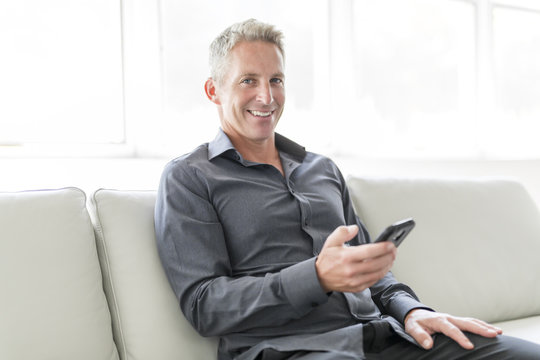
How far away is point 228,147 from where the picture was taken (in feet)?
4.86

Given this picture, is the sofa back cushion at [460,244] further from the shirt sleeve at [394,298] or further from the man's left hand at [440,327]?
the man's left hand at [440,327]

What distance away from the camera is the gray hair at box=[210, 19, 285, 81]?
1580mm

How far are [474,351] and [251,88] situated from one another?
3.01 feet

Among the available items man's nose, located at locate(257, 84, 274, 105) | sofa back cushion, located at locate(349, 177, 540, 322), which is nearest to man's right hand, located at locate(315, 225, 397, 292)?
man's nose, located at locate(257, 84, 274, 105)

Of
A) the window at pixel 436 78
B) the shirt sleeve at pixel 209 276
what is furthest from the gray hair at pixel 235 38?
the window at pixel 436 78

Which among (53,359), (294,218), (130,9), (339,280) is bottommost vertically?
(53,359)

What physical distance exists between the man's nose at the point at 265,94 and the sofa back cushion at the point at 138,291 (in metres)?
0.47

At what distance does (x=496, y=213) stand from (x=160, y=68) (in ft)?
4.84

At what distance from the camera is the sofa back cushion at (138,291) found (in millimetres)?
1369

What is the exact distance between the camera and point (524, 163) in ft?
11.1

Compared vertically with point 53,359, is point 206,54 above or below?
→ above

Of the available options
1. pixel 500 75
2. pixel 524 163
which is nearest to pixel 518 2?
pixel 500 75

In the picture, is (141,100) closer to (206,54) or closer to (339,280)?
(206,54)

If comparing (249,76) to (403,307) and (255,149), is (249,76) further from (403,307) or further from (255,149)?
(403,307)
